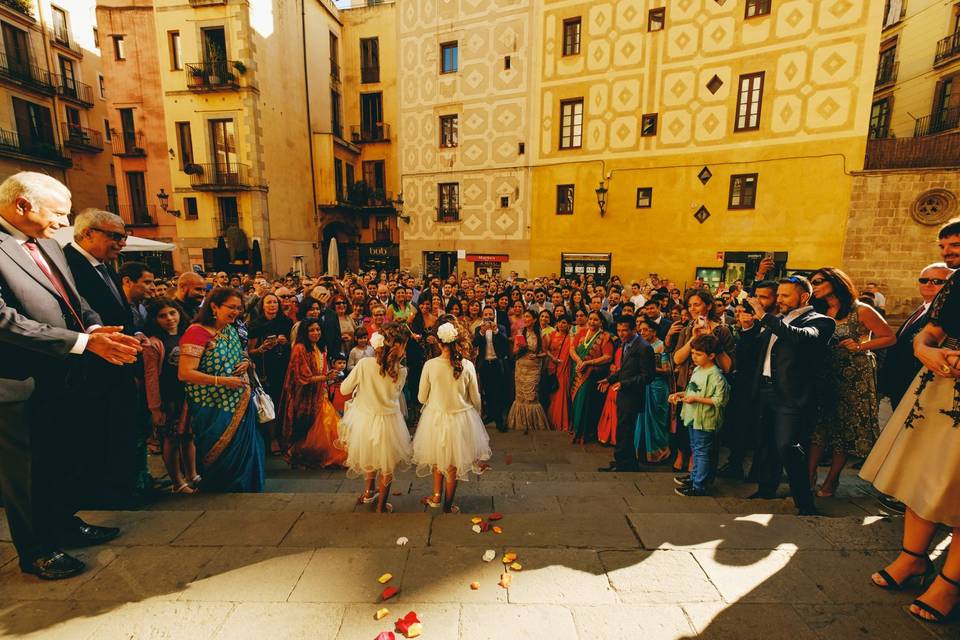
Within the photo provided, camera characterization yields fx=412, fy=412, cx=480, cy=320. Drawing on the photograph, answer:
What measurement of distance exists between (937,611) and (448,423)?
2949 mm

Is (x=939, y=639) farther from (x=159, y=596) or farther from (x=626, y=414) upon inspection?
(x=159, y=596)

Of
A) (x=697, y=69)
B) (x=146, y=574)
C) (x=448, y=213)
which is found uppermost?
(x=697, y=69)

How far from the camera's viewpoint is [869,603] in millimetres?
2141

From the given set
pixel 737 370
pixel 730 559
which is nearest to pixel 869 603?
pixel 730 559

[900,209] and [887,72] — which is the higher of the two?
[887,72]

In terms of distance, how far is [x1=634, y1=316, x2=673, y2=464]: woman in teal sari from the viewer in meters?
4.91

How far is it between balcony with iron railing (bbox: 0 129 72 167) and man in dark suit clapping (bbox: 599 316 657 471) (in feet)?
87.6

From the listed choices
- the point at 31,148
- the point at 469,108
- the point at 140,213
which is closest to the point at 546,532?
the point at 469,108

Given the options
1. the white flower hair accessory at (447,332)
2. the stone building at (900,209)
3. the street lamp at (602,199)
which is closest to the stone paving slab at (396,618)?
the white flower hair accessory at (447,332)

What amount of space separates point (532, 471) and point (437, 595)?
2693 mm

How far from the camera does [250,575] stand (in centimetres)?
235

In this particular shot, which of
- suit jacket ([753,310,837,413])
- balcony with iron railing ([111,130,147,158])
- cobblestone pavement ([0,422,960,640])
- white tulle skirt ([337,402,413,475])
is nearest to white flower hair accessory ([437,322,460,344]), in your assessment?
white tulle skirt ([337,402,413,475])

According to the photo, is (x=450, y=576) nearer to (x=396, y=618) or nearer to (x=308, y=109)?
(x=396, y=618)

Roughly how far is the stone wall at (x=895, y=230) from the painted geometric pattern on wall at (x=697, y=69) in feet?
7.11
